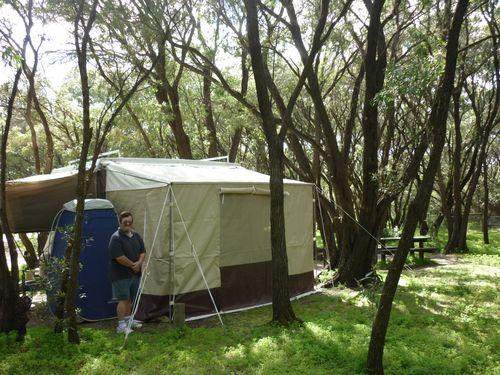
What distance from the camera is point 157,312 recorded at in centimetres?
680

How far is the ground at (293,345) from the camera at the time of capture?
485 cm

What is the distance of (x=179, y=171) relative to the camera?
7980 millimetres

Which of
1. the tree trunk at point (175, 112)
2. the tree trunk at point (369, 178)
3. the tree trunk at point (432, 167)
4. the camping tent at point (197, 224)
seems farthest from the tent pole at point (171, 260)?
the tree trunk at point (175, 112)

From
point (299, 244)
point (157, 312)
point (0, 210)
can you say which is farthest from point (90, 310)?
point (299, 244)

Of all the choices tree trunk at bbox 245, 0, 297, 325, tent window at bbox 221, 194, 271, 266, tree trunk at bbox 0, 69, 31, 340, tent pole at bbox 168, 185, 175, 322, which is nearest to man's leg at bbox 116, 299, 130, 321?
tent pole at bbox 168, 185, 175, 322

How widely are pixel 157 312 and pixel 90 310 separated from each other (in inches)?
40.8

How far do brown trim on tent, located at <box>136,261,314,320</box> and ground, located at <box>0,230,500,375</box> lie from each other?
29cm

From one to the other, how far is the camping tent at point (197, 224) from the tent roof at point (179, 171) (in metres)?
0.02

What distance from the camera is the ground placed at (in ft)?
15.9

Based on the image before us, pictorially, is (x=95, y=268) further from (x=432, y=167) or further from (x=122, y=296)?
(x=432, y=167)

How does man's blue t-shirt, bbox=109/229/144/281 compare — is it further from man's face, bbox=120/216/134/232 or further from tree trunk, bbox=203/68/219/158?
tree trunk, bbox=203/68/219/158

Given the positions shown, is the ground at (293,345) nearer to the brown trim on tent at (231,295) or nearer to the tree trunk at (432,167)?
the brown trim on tent at (231,295)

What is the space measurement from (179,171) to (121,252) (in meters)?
2.05

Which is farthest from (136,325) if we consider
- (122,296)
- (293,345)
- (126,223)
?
(293,345)
